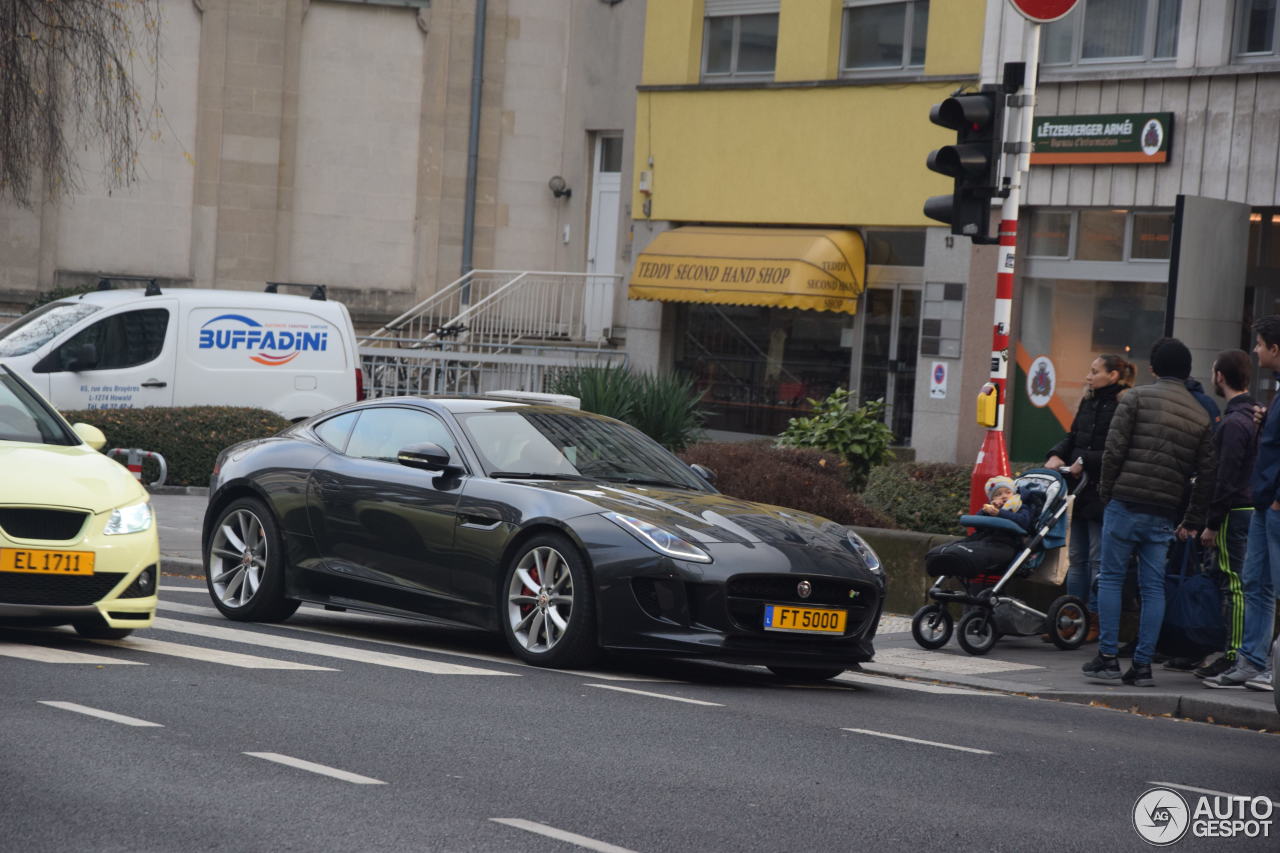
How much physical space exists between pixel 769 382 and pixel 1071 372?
483cm

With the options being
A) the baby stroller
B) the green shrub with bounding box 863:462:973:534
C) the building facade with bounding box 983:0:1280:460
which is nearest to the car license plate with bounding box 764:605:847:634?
the baby stroller

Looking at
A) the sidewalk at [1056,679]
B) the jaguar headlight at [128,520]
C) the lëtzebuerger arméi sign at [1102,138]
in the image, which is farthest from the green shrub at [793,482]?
the lëtzebuerger arméi sign at [1102,138]

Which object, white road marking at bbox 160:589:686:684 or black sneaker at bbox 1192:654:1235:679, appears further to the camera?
black sneaker at bbox 1192:654:1235:679

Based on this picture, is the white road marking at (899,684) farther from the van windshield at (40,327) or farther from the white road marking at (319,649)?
the van windshield at (40,327)

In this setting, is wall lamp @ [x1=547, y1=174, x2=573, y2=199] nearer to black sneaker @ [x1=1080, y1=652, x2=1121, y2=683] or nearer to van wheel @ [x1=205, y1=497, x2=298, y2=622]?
van wheel @ [x1=205, y1=497, x2=298, y2=622]

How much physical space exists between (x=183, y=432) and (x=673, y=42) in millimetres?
10045

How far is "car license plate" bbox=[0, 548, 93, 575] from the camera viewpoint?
8.77 meters

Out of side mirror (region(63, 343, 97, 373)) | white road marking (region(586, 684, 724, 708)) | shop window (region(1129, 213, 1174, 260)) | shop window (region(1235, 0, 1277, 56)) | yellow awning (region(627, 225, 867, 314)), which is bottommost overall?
white road marking (region(586, 684, 724, 708))

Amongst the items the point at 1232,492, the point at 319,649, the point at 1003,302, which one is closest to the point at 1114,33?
the point at 1003,302

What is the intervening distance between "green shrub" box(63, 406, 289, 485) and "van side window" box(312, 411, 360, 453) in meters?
7.88

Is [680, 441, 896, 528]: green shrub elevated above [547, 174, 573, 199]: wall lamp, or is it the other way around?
[547, 174, 573, 199]: wall lamp

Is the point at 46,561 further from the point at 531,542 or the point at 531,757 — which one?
the point at 531,757

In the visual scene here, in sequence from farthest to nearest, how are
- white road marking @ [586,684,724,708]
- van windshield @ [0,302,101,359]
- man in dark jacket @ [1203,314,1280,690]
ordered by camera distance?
van windshield @ [0,302,101,359] → man in dark jacket @ [1203,314,1280,690] → white road marking @ [586,684,724,708]

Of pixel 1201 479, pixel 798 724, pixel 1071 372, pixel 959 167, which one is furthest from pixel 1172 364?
pixel 1071 372
